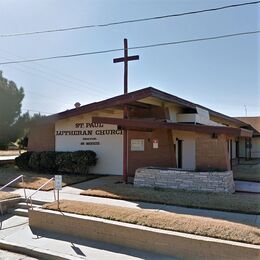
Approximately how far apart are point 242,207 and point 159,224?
2.95 m

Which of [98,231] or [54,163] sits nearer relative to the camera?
[98,231]

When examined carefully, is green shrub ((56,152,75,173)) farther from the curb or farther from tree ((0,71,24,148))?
the curb

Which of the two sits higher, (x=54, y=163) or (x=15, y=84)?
(x=15, y=84)

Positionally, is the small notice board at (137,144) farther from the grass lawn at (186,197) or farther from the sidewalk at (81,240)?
the sidewalk at (81,240)

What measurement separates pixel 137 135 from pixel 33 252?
955 cm

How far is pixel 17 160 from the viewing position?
1778 centimetres

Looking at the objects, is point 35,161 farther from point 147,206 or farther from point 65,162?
point 147,206

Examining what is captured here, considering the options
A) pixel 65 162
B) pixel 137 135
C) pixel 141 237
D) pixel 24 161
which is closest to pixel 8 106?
pixel 24 161

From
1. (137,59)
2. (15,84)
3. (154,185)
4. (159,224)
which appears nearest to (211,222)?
(159,224)

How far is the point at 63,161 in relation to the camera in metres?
16.1

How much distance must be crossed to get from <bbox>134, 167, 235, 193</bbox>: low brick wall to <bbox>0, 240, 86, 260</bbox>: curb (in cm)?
596

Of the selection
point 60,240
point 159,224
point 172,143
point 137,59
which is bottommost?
point 60,240

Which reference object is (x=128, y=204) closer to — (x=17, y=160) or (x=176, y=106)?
(x=176, y=106)

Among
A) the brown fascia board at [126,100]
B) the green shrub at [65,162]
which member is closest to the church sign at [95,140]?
the brown fascia board at [126,100]
